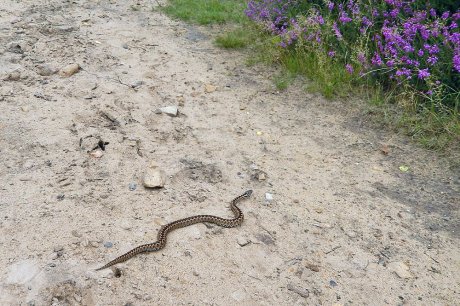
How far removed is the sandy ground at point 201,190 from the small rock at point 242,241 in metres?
0.02

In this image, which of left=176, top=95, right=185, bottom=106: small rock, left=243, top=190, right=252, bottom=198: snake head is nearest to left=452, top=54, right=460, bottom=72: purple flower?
left=243, top=190, right=252, bottom=198: snake head

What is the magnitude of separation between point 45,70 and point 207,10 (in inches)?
152

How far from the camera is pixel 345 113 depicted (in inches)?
278

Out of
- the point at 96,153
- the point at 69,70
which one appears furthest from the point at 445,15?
the point at 69,70

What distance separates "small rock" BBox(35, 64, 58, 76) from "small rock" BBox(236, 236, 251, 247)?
4.08 metres

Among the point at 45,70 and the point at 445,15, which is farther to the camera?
the point at 45,70

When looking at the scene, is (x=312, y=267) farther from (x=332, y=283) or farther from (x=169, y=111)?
(x=169, y=111)

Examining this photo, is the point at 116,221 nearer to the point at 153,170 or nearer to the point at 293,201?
the point at 153,170

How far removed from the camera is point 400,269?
457cm

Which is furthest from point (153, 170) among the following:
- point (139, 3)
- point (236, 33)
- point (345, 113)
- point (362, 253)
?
point (139, 3)

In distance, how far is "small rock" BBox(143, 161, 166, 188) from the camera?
5.28 m

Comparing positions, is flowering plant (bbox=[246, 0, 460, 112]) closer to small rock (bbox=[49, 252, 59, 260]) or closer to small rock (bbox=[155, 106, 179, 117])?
small rock (bbox=[155, 106, 179, 117])

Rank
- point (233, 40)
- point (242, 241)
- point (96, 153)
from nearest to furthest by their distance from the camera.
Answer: point (242, 241)
point (96, 153)
point (233, 40)

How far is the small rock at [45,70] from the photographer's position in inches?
288
